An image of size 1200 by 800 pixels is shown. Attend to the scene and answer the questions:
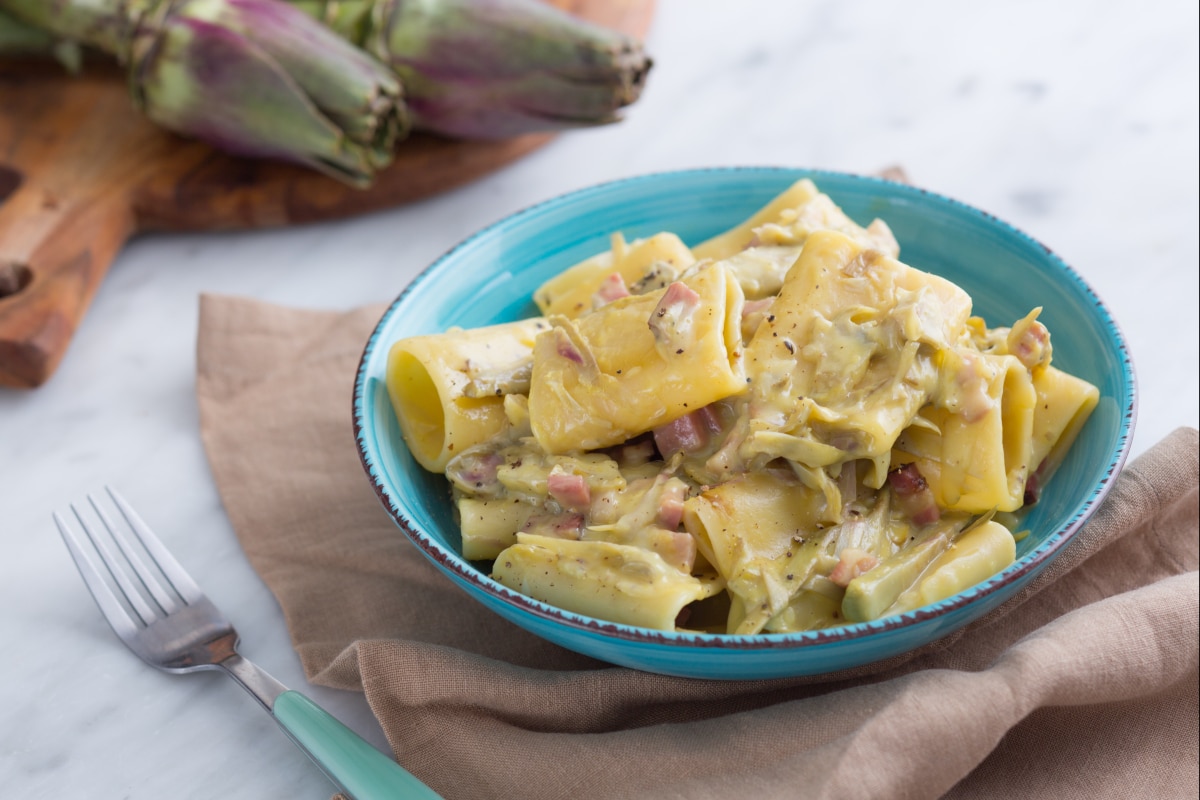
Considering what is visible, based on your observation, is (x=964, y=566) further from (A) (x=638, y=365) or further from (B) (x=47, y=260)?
(B) (x=47, y=260)

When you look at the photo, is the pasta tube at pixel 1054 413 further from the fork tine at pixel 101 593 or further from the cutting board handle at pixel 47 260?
the cutting board handle at pixel 47 260

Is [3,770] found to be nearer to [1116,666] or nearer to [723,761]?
[723,761]

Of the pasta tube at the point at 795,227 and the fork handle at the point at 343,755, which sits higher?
the pasta tube at the point at 795,227

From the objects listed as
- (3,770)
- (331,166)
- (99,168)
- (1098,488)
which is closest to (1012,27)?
(331,166)

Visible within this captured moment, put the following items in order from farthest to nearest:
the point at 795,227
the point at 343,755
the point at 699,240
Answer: the point at 699,240
the point at 795,227
the point at 343,755

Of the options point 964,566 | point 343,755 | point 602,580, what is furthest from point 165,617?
point 964,566

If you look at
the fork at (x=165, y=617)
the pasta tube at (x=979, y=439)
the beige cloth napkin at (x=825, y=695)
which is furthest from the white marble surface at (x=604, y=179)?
the pasta tube at (x=979, y=439)
